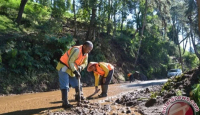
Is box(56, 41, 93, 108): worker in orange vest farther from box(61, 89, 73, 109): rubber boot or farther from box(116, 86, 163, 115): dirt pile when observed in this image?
box(116, 86, 163, 115): dirt pile

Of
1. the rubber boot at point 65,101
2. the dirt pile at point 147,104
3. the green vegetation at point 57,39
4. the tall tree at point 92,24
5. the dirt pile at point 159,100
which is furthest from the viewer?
the tall tree at point 92,24

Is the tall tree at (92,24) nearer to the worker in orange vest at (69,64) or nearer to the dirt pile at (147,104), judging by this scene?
the worker in orange vest at (69,64)

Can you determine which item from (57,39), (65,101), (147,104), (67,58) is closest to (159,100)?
(147,104)

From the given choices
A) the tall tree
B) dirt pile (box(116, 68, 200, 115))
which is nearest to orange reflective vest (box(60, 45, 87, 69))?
dirt pile (box(116, 68, 200, 115))

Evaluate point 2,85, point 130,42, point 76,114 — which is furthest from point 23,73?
point 130,42

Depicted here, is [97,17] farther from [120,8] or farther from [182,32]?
[182,32]

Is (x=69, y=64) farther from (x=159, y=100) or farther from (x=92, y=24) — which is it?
(x=92, y=24)

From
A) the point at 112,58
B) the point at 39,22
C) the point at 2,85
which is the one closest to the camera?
the point at 2,85

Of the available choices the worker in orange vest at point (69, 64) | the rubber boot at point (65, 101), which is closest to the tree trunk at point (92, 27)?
the worker in orange vest at point (69, 64)

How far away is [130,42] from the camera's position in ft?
87.7

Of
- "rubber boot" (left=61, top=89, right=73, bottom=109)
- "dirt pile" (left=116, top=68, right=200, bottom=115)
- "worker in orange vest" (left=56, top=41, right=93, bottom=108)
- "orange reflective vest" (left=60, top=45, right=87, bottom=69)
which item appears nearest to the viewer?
"dirt pile" (left=116, top=68, right=200, bottom=115)

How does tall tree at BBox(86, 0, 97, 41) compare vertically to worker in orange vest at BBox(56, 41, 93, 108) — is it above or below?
above

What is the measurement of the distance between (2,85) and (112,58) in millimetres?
13133

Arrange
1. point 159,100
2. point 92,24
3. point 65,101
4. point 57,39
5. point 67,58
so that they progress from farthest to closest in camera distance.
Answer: point 92,24 < point 57,39 < point 67,58 < point 65,101 < point 159,100
